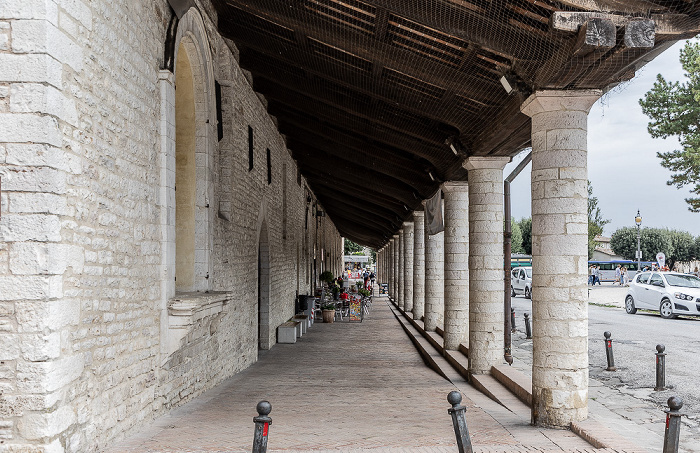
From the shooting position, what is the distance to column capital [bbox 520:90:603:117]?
19.1 ft

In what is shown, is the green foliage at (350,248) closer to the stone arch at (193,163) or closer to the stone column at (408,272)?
the stone column at (408,272)

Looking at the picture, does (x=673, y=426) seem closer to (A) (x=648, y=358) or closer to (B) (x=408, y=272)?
(A) (x=648, y=358)

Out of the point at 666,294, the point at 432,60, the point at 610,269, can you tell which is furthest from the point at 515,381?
the point at 610,269

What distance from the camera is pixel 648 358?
10922 mm

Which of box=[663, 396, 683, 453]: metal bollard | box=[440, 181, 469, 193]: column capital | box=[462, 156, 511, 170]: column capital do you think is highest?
box=[462, 156, 511, 170]: column capital

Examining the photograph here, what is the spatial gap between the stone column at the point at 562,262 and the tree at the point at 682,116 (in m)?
18.8

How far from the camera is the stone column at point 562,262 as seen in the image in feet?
18.9

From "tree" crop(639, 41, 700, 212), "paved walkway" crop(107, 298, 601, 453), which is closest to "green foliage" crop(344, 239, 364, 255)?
"tree" crop(639, 41, 700, 212)

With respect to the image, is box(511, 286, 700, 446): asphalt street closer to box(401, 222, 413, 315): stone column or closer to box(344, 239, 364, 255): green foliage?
box(401, 222, 413, 315): stone column

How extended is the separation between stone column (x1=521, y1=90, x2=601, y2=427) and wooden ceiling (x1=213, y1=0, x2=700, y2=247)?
12.8 inches

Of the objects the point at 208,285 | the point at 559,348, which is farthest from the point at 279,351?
the point at 559,348

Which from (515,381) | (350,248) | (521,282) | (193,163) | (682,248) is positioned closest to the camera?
(515,381)

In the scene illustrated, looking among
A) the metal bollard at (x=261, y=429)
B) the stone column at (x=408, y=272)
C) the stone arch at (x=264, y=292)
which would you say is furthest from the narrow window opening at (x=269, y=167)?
the metal bollard at (x=261, y=429)

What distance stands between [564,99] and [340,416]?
3.85m
